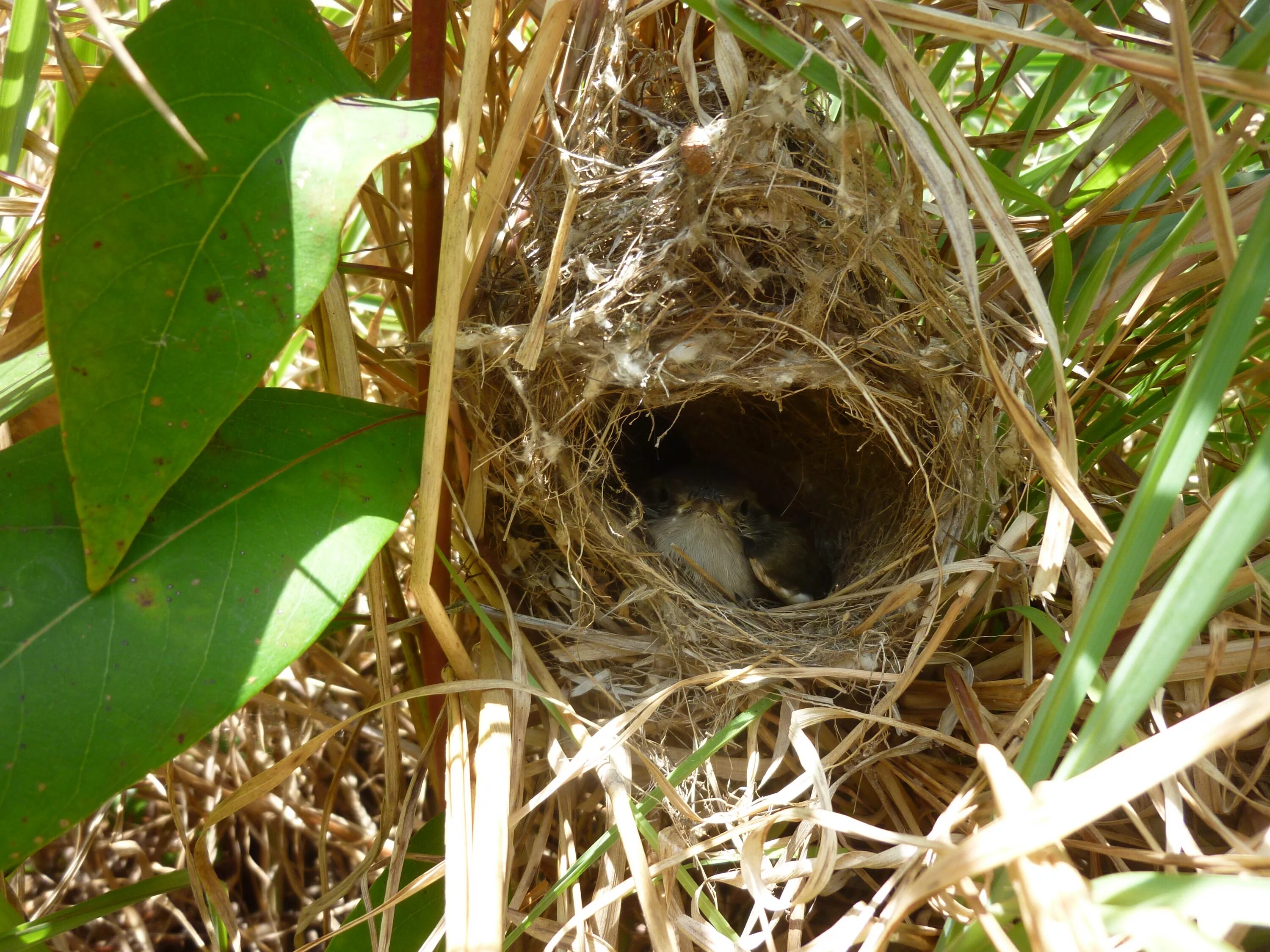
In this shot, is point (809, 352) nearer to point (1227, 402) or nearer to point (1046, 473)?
point (1046, 473)

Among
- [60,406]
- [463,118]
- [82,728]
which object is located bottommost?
[82,728]

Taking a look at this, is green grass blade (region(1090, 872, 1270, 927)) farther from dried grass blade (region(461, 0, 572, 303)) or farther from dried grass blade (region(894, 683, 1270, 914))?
dried grass blade (region(461, 0, 572, 303))

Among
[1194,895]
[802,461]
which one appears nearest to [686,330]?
[1194,895]

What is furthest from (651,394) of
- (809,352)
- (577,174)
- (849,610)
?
(849,610)

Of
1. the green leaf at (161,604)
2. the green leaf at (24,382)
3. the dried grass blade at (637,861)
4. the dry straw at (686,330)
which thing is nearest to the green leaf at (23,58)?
the green leaf at (24,382)

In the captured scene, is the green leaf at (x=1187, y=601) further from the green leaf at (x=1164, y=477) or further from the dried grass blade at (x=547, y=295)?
the dried grass blade at (x=547, y=295)

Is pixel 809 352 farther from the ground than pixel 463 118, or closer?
closer

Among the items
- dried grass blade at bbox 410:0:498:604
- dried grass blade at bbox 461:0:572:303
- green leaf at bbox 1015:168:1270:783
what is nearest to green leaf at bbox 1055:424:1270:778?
green leaf at bbox 1015:168:1270:783

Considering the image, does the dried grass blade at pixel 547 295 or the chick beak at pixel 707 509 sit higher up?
the dried grass blade at pixel 547 295
